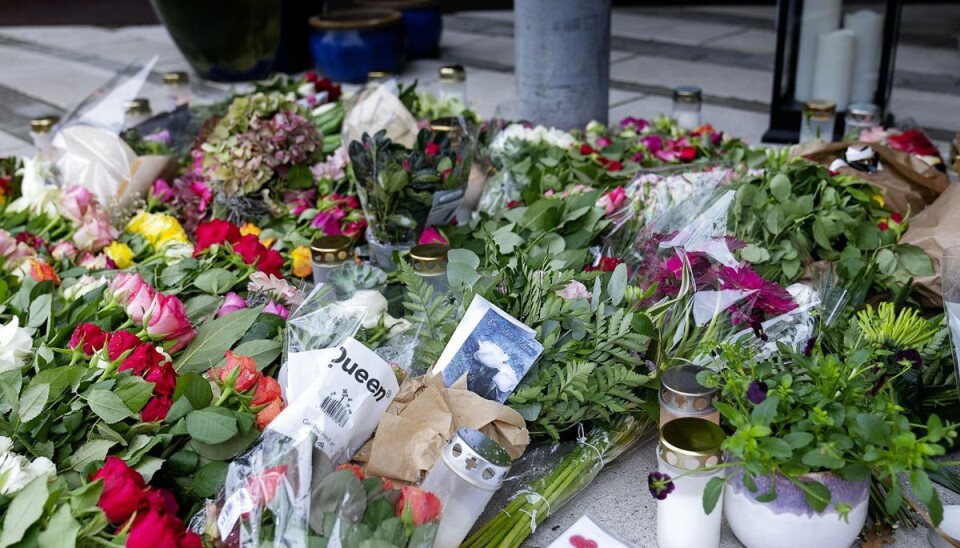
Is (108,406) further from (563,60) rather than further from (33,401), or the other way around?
(563,60)

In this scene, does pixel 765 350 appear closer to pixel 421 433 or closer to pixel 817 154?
pixel 421 433

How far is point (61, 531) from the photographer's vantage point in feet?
3.61

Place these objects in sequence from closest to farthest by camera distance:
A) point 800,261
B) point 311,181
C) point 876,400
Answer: point 876,400 → point 800,261 → point 311,181

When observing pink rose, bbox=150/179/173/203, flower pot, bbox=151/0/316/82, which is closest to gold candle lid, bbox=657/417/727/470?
pink rose, bbox=150/179/173/203

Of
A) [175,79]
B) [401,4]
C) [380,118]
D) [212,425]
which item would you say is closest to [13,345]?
[212,425]

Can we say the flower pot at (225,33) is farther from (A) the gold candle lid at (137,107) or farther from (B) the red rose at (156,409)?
(B) the red rose at (156,409)

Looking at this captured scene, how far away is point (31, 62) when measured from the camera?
17.8 feet

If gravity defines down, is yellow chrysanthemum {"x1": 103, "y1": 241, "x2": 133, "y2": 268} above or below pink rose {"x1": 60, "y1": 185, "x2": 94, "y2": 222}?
below

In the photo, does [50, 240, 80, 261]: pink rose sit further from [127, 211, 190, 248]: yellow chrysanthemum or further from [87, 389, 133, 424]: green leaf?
[87, 389, 133, 424]: green leaf

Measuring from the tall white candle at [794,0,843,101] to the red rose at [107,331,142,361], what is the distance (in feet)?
9.86

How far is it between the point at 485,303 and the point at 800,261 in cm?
72

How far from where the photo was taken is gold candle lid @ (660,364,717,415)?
1308 mm

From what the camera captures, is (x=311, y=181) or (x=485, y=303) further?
(x=311, y=181)

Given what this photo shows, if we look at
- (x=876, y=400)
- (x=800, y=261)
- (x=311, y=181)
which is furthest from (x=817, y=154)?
(x=311, y=181)
